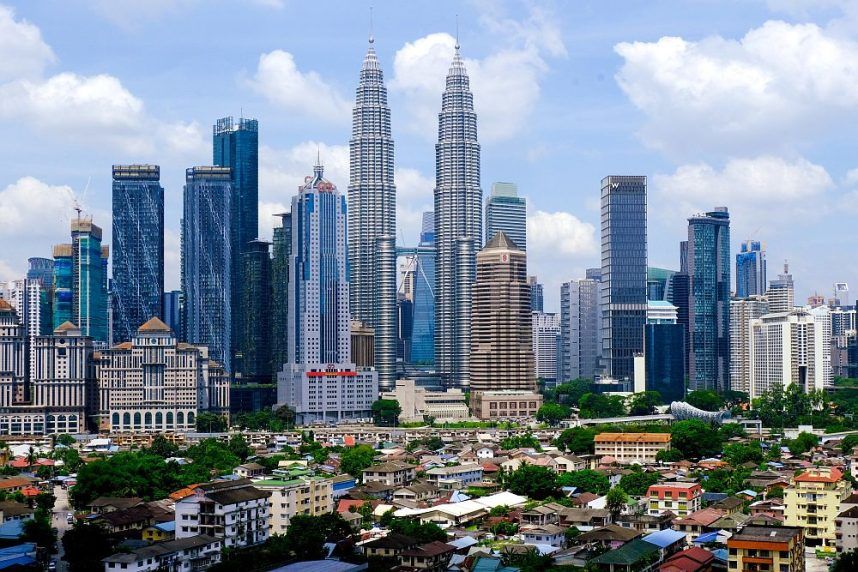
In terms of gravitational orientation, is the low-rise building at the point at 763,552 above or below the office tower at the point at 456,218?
below

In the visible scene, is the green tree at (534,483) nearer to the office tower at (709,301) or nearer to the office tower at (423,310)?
the office tower at (423,310)

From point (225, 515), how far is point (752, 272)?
131 metres

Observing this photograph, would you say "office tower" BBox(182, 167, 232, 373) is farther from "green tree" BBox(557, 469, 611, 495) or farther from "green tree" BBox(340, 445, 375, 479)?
"green tree" BBox(557, 469, 611, 495)

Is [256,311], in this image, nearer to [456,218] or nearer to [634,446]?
[456,218]

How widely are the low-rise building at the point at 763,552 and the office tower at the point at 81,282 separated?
82416 millimetres

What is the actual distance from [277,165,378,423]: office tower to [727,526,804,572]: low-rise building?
6203cm

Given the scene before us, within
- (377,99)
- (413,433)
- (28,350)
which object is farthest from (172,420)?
(377,99)

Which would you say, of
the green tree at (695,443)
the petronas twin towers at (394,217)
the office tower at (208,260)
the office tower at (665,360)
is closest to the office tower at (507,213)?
the petronas twin towers at (394,217)

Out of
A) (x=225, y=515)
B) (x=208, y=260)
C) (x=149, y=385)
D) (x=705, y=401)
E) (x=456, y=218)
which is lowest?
(x=225, y=515)

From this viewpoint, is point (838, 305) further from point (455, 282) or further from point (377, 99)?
point (377, 99)

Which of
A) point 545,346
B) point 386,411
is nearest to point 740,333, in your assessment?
point 545,346

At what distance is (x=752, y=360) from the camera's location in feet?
357

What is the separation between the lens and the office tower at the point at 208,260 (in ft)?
356

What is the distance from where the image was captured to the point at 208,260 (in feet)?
360
